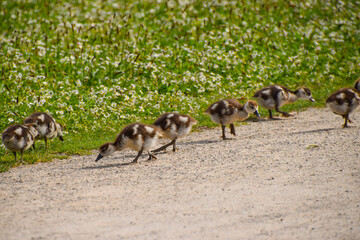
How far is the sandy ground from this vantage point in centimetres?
606

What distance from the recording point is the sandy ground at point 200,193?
6.06m

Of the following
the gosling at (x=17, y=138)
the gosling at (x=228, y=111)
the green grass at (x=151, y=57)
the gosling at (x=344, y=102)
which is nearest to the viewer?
→ the gosling at (x=17, y=138)

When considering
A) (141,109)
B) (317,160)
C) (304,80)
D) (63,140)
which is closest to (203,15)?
(304,80)

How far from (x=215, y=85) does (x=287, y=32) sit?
609 cm

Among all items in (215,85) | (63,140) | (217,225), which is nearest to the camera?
(217,225)

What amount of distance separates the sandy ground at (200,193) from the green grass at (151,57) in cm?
185

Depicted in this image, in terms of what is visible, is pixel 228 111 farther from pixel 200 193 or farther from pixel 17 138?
pixel 17 138

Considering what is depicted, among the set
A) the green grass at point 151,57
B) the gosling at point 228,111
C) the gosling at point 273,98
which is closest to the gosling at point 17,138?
the green grass at point 151,57

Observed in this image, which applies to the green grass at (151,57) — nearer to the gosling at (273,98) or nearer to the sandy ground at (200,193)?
the gosling at (273,98)

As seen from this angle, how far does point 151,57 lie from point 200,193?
9463 mm

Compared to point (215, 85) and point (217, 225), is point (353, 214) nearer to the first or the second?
point (217, 225)

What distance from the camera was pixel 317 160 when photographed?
8922mm

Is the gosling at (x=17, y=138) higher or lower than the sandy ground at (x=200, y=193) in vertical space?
higher

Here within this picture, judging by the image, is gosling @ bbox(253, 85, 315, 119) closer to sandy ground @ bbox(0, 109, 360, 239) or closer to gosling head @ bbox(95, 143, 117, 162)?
sandy ground @ bbox(0, 109, 360, 239)
